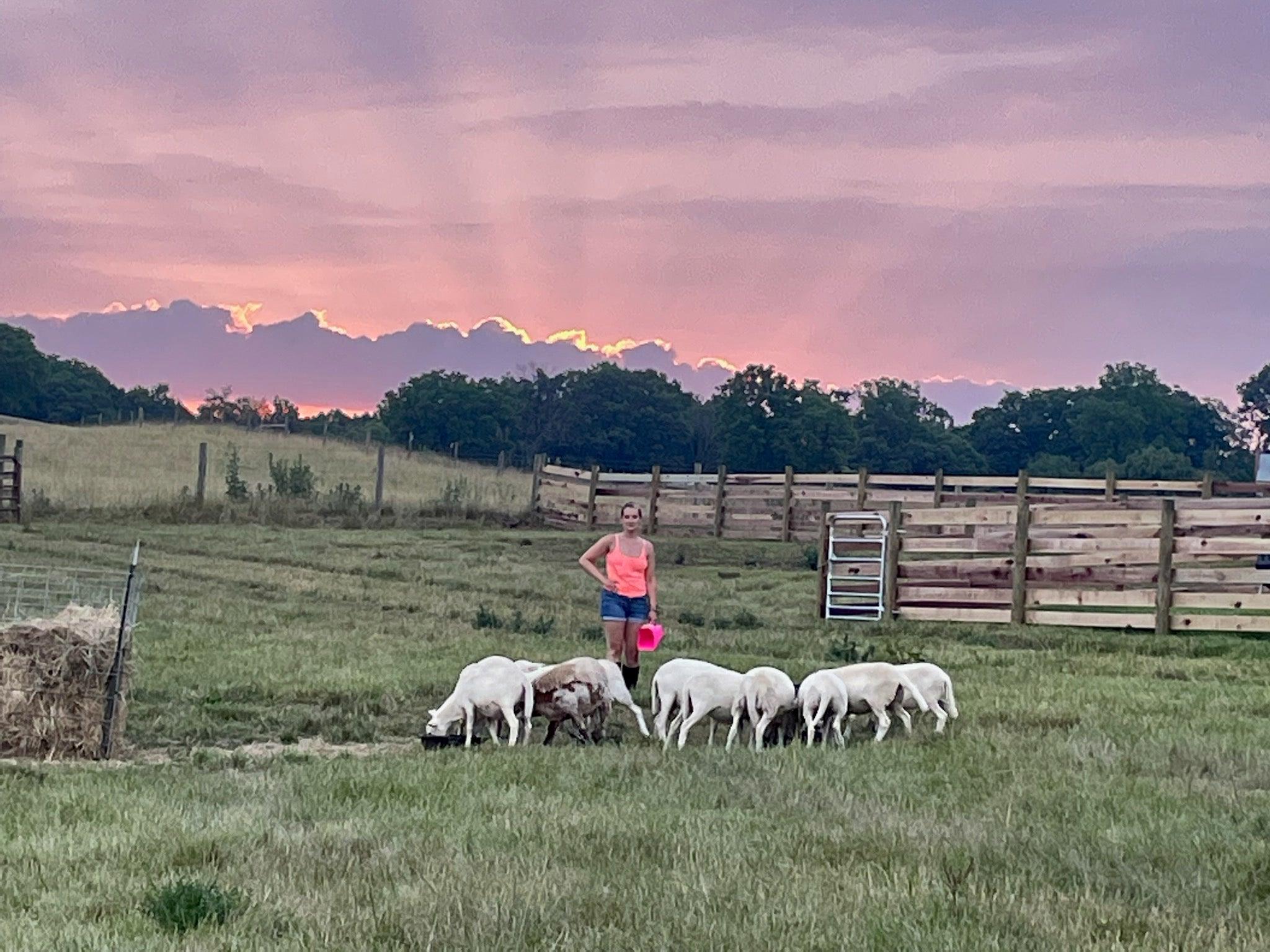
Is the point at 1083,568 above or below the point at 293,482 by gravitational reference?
below

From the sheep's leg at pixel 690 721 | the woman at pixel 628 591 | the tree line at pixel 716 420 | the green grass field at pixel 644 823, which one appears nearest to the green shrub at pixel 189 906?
the green grass field at pixel 644 823

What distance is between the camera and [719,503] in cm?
4184

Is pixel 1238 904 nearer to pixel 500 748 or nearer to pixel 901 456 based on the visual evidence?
pixel 500 748

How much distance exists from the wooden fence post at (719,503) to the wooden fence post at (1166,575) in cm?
2187

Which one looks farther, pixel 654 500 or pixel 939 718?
pixel 654 500

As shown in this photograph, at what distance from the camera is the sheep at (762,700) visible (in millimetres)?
11430

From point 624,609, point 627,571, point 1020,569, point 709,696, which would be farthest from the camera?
point 1020,569

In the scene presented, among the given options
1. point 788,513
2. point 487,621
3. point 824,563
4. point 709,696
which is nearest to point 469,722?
point 709,696

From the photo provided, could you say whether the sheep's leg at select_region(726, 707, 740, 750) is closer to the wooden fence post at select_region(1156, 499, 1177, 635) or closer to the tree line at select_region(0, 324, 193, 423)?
the wooden fence post at select_region(1156, 499, 1177, 635)

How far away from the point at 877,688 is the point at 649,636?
2.41 metres

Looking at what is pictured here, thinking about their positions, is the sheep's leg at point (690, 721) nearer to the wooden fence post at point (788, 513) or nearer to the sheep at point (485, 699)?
the sheep at point (485, 699)

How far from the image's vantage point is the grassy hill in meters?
45.6

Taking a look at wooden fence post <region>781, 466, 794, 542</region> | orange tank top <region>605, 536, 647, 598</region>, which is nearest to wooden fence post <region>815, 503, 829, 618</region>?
orange tank top <region>605, 536, 647, 598</region>

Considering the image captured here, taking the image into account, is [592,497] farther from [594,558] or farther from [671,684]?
[671,684]
